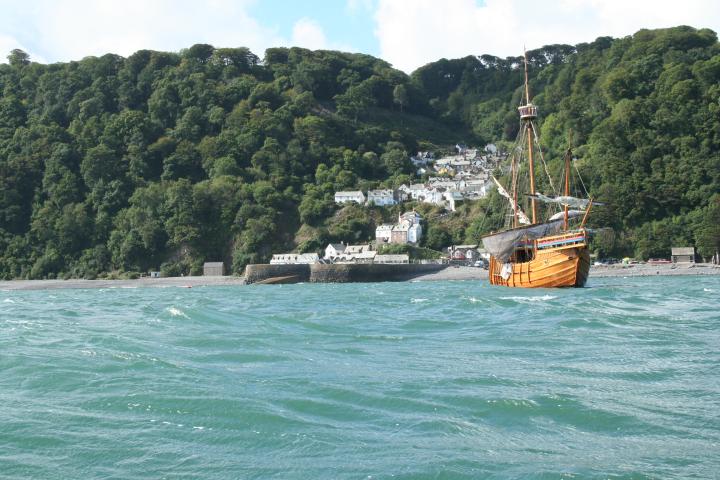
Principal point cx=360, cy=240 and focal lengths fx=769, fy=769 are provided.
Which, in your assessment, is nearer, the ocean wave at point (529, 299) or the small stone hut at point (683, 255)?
the ocean wave at point (529, 299)

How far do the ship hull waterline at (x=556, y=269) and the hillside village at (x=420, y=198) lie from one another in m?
33.6

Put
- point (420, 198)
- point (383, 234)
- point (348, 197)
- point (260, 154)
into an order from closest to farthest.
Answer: point (383, 234) < point (348, 197) < point (420, 198) < point (260, 154)

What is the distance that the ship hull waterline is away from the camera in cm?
4216

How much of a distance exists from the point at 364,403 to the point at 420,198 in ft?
309

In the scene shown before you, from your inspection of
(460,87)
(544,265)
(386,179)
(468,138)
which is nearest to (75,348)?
(544,265)

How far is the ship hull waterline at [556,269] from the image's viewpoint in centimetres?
4216

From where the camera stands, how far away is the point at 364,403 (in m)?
12.1

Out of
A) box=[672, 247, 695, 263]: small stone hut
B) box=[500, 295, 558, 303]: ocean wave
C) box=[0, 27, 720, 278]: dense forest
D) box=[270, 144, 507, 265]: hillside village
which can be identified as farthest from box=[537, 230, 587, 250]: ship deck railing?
box=[270, 144, 507, 265]: hillside village

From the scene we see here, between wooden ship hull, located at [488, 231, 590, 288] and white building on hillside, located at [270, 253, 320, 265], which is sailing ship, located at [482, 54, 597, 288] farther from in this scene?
white building on hillside, located at [270, 253, 320, 265]

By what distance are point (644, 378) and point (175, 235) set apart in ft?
267

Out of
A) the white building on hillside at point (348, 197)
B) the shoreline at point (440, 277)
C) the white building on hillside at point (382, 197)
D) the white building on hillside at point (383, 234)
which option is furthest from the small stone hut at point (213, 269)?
the white building on hillside at point (382, 197)

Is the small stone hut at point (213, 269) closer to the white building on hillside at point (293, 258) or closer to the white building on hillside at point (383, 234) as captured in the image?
the white building on hillside at point (293, 258)

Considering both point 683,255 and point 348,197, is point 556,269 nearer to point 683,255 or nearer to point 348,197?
point 683,255

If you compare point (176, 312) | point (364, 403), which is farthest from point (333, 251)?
point (364, 403)
